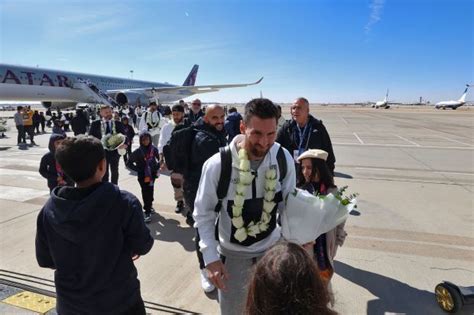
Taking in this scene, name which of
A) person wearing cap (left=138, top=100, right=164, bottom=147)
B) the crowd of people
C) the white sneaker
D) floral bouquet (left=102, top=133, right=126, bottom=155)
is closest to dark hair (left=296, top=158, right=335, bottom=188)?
the crowd of people

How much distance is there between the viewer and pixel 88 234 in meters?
1.78

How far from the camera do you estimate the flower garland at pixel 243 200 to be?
6.52ft

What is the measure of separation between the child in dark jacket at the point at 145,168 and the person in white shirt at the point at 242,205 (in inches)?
136

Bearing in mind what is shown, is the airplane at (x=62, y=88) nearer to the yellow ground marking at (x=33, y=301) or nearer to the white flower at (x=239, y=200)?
the yellow ground marking at (x=33, y=301)

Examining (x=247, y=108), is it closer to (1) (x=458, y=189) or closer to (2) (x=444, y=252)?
(2) (x=444, y=252)

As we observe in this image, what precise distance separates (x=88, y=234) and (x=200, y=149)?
1781mm

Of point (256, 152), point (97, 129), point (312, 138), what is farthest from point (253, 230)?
point (97, 129)

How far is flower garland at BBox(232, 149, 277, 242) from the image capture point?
6.52 ft

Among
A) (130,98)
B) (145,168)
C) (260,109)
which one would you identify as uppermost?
(130,98)

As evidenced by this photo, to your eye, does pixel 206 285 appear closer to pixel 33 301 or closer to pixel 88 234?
pixel 33 301

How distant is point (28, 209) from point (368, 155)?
10.3m

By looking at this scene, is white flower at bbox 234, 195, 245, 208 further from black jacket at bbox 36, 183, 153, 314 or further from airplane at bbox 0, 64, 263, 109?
airplane at bbox 0, 64, 263, 109

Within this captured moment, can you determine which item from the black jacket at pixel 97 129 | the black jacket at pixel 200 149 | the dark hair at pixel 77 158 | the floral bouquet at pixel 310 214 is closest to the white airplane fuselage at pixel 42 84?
the black jacket at pixel 97 129

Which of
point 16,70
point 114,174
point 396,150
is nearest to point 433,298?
point 114,174
